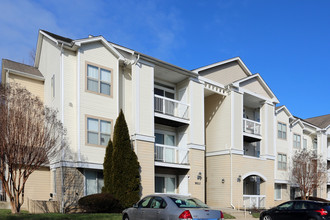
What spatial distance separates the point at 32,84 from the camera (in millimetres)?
23344

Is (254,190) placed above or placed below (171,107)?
below

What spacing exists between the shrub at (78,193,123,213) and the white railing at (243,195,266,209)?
12.3 m

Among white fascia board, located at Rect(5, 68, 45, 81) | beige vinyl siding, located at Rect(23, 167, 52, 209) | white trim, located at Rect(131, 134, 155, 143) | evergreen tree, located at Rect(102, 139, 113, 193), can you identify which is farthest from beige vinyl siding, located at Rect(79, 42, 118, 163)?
white fascia board, located at Rect(5, 68, 45, 81)

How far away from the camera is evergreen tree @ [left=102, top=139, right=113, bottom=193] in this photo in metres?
19.8

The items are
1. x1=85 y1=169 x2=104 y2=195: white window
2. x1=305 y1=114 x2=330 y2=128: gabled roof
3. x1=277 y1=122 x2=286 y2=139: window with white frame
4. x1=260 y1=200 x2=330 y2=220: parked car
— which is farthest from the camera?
x1=305 y1=114 x2=330 y2=128: gabled roof

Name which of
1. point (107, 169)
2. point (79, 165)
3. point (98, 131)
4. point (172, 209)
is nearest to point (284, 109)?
point (98, 131)

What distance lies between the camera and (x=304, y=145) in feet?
132

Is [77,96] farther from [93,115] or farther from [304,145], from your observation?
[304,145]

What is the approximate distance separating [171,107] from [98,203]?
29.9 ft

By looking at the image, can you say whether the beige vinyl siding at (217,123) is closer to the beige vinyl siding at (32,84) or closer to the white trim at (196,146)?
the white trim at (196,146)

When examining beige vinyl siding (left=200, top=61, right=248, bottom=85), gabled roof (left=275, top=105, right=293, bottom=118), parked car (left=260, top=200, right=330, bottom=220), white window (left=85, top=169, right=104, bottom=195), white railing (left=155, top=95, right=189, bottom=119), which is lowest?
parked car (left=260, top=200, right=330, bottom=220)

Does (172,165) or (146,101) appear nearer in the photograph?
(146,101)

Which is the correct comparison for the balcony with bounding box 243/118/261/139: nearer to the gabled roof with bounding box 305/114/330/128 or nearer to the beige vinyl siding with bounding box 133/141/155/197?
the beige vinyl siding with bounding box 133/141/155/197

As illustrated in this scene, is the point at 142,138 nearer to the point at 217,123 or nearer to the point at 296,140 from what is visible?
the point at 217,123
